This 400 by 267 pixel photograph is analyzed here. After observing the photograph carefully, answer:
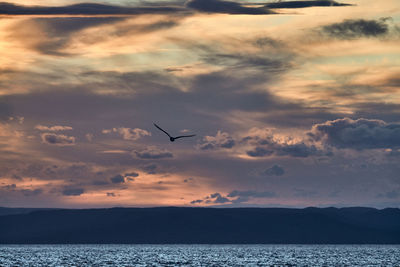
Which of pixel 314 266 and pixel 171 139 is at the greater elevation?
pixel 171 139

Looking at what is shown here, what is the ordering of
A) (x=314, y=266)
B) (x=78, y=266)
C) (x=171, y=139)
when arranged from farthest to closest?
(x=314, y=266) < (x=78, y=266) < (x=171, y=139)

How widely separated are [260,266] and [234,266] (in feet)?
25.9

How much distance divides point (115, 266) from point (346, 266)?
7266cm

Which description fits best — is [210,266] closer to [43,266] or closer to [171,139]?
[43,266]

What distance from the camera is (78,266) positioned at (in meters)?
182

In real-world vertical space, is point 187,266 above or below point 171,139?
below

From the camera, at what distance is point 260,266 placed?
18900cm

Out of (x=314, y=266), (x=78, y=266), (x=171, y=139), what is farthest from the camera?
(x=314, y=266)

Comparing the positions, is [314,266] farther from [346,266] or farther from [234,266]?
[234,266]

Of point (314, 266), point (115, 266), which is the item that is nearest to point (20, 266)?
point (115, 266)

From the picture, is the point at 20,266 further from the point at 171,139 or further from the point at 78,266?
the point at 171,139

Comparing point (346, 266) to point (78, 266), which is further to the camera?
point (346, 266)

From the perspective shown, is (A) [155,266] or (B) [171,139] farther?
(A) [155,266]

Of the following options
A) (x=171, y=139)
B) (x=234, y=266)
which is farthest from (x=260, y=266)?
(x=171, y=139)
